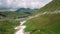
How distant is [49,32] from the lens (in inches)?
2147

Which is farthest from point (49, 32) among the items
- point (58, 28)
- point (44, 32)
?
point (58, 28)

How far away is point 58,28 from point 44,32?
556 centimetres

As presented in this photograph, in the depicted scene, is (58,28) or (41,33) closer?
(41,33)

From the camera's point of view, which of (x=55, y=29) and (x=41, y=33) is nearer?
(x=41, y=33)

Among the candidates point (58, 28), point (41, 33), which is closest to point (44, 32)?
point (41, 33)

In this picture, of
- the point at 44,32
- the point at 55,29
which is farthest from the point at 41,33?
the point at 55,29

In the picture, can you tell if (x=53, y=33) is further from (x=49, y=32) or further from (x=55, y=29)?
(x=55, y=29)

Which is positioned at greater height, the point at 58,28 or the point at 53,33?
the point at 58,28

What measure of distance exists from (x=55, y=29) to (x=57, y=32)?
407 centimetres

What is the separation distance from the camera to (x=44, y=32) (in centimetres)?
5584

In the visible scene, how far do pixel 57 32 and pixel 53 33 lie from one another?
188 centimetres

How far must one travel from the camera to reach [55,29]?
5834 cm

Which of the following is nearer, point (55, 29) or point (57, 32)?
point (57, 32)

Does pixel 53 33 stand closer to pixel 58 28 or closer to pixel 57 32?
pixel 57 32
